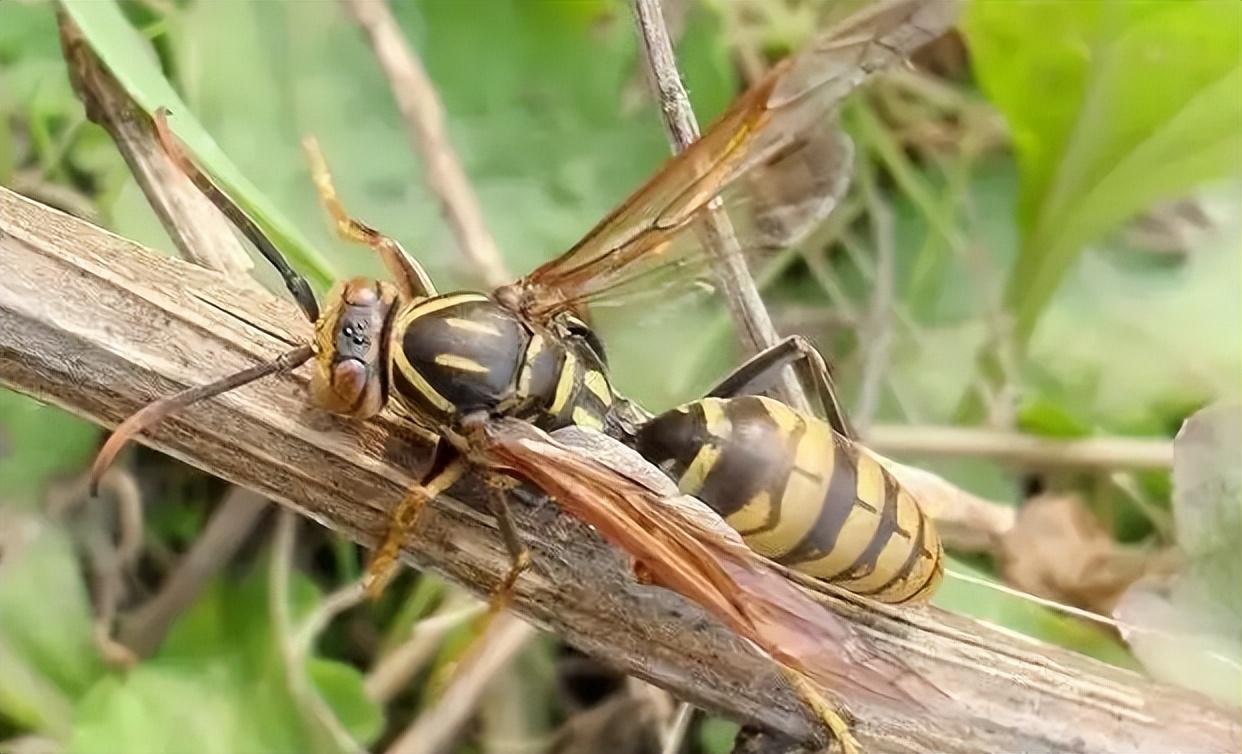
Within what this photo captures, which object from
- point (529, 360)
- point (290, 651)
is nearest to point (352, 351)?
point (529, 360)

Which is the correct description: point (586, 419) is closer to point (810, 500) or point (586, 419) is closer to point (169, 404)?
point (810, 500)

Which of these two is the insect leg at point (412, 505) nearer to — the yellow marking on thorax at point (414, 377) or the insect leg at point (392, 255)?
the yellow marking on thorax at point (414, 377)

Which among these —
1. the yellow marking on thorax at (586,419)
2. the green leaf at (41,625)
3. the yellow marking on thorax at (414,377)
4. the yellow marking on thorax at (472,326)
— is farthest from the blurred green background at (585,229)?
the yellow marking on thorax at (414,377)

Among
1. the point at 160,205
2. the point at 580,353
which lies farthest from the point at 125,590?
the point at 580,353

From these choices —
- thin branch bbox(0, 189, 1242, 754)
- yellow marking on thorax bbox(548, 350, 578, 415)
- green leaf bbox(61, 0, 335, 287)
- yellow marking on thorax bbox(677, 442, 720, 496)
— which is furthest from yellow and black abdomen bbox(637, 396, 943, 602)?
green leaf bbox(61, 0, 335, 287)

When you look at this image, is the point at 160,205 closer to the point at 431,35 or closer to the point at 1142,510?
the point at 431,35

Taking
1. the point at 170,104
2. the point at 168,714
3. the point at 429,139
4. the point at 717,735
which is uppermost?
the point at 429,139
